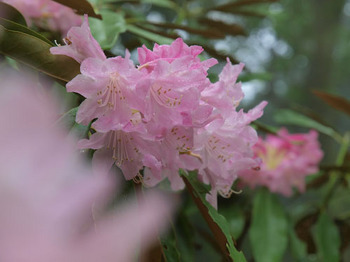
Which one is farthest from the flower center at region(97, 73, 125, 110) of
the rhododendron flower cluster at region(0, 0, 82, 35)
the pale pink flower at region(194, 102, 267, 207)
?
the rhododendron flower cluster at region(0, 0, 82, 35)

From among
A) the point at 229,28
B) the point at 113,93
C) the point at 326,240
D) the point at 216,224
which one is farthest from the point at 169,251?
the point at 229,28

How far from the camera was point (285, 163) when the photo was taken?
3.65 ft

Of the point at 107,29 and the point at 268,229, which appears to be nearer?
the point at 107,29

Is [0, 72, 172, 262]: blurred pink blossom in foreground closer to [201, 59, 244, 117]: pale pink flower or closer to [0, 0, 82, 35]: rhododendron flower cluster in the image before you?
[201, 59, 244, 117]: pale pink flower

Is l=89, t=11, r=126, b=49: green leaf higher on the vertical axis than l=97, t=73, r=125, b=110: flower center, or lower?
higher

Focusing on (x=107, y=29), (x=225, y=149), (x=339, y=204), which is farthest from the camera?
(x=339, y=204)

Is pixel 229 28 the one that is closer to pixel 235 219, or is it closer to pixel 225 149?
pixel 235 219

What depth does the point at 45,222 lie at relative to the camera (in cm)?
9

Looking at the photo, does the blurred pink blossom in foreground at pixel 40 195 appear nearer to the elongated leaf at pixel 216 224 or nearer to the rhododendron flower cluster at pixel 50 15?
the elongated leaf at pixel 216 224

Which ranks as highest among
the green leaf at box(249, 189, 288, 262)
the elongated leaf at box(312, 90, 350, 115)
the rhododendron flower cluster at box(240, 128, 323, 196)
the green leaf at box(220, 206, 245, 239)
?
the elongated leaf at box(312, 90, 350, 115)

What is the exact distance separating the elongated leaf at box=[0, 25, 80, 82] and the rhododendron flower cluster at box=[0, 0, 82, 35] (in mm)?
377

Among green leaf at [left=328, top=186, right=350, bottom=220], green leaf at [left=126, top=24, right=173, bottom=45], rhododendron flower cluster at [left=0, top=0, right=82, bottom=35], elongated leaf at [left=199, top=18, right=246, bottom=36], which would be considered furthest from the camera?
green leaf at [left=328, top=186, right=350, bottom=220]

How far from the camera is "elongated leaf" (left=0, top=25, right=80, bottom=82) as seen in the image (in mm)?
407

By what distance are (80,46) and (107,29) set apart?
0.22 metres
